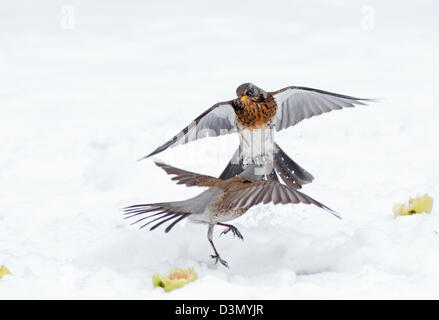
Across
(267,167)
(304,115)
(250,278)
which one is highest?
(304,115)

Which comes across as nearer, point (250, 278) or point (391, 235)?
point (250, 278)

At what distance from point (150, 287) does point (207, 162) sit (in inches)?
111

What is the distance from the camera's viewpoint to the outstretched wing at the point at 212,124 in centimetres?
401

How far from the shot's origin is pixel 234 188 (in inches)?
125

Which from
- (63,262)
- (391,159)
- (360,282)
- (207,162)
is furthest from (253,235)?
(391,159)

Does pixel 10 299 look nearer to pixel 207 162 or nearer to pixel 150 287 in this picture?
pixel 150 287

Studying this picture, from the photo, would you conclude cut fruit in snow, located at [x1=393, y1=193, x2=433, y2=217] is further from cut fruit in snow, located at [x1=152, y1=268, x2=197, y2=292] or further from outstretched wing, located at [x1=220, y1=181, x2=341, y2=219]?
cut fruit in snow, located at [x1=152, y1=268, x2=197, y2=292]

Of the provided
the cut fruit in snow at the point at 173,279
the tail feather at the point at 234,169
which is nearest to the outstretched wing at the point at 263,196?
the cut fruit in snow at the point at 173,279

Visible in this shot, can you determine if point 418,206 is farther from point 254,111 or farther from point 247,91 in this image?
point 247,91

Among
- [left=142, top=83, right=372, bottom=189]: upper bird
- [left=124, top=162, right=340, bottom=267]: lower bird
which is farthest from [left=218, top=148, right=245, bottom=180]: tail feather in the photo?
[left=124, top=162, right=340, bottom=267]: lower bird

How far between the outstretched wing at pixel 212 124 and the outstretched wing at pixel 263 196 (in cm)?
99

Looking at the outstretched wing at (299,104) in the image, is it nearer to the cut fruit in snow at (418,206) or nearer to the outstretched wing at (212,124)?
the outstretched wing at (212,124)

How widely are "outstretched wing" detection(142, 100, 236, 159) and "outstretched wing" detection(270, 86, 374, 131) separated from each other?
1.13ft

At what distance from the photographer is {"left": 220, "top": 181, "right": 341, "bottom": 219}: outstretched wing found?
8.77 ft
